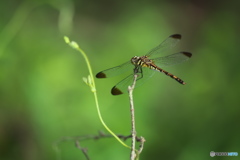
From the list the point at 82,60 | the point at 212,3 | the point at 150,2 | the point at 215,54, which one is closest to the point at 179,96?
the point at 215,54

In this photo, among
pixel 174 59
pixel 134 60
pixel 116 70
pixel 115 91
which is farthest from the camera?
pixel 174 59

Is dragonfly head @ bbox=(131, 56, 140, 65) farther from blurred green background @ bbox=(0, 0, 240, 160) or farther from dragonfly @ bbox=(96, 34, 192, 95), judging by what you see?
blurred green background @ bbox=(0, 0, 240, 160)

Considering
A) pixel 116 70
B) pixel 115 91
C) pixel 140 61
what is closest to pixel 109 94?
pixel 116 70

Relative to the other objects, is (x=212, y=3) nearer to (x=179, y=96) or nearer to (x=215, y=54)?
(x=215, y=54)

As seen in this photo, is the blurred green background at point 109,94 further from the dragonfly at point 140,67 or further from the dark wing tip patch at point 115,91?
the dark wing tip patch at point 115,91

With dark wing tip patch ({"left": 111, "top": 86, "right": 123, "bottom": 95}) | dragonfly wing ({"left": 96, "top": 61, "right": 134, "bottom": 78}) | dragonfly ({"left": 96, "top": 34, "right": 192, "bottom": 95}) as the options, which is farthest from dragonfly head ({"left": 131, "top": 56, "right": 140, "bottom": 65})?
dark wing tip patch ({"left": 111, "top": 86, "right": 123, "bottom": 95})

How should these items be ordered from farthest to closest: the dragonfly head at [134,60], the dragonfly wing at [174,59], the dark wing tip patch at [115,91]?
1. the dragonfly wing at [174,59]
2. the dragonfly head at [134,60]
3. the dark wing tip patch at [115,91]

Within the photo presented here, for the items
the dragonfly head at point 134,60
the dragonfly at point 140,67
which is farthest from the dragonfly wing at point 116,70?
the dragonfly head at point 134,60

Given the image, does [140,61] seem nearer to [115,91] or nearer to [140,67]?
[140,67]
